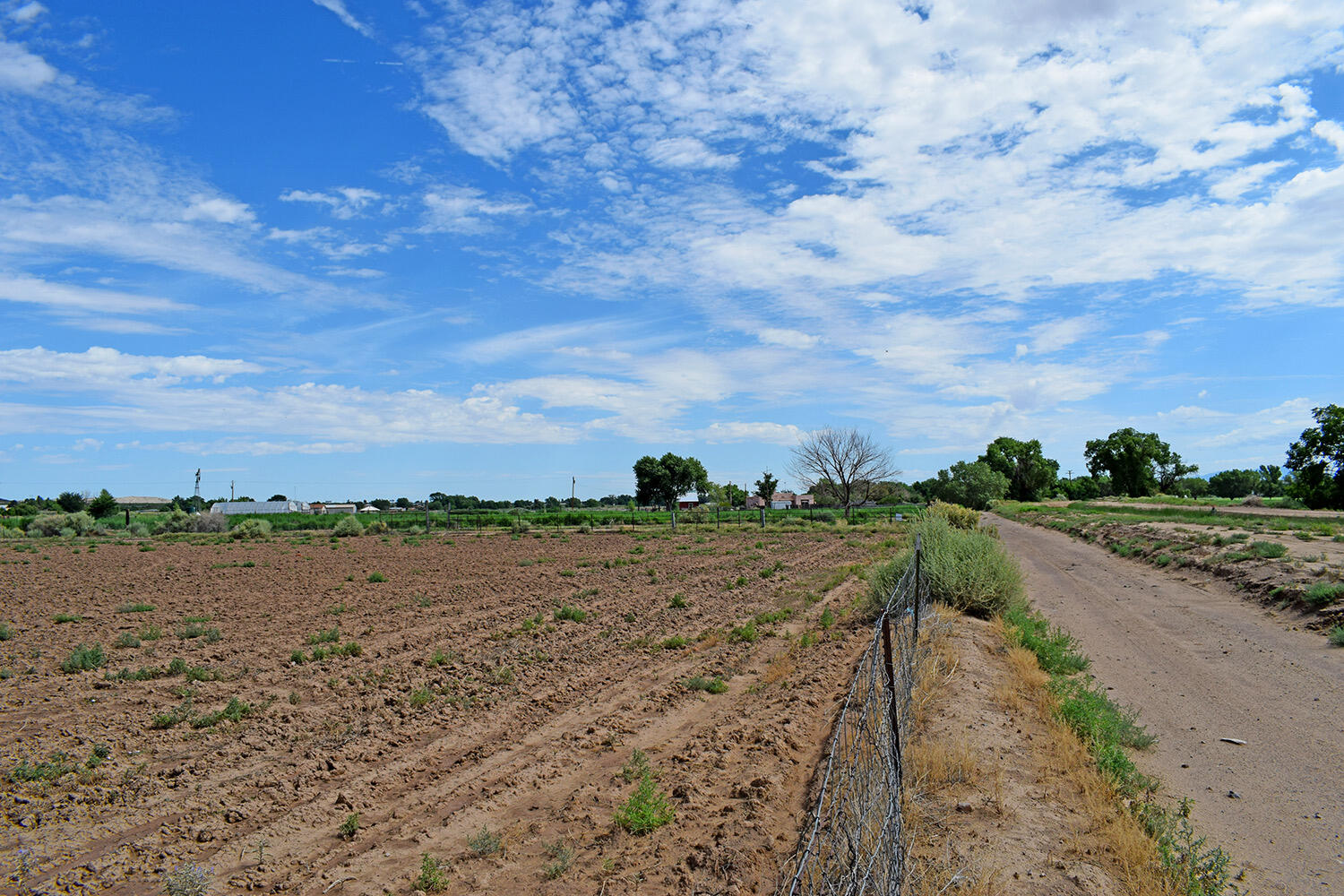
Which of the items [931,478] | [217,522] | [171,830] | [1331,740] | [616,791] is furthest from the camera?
[931,478]

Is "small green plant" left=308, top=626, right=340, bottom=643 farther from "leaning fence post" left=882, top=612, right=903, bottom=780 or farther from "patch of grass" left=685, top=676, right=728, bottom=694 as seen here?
"leaning fence post" left=882, top=612, right=903, bottom=780

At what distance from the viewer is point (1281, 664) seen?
11891 millimetres

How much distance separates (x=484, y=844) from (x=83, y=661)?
9114 mm

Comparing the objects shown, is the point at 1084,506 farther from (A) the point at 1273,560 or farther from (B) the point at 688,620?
(B) the point at 688,620

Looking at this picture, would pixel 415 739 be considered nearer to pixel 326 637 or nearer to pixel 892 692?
pixel 892 692

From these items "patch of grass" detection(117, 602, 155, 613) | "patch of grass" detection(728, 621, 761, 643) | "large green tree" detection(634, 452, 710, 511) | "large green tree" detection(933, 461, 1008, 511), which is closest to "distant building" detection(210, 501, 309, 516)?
"large green tree" detection(634, 452, 710, 511)

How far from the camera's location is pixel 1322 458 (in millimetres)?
54562

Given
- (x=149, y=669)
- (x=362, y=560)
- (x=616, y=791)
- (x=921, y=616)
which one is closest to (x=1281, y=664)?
(x=921, y=616)

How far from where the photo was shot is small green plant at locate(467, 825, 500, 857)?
18.2ft

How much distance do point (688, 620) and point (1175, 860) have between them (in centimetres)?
1024

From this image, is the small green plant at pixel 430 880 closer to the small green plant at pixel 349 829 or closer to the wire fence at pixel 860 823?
the small green plant at pixel 349 829

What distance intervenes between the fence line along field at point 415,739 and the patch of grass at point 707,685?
29mm

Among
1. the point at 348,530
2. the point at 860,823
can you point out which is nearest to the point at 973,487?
the point at 348,530

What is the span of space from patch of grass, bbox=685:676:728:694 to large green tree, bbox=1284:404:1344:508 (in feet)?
206
